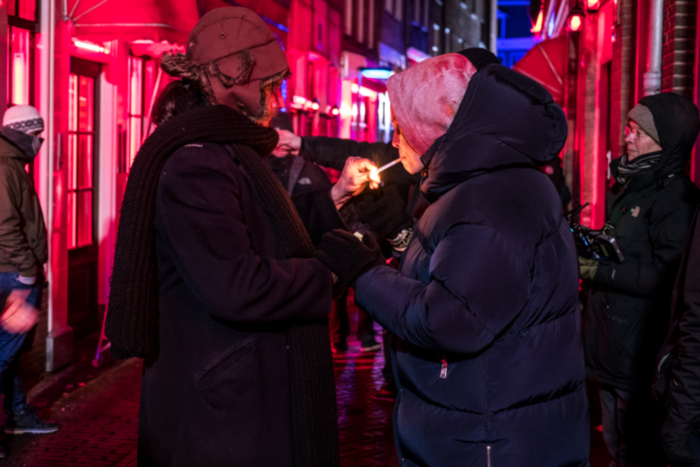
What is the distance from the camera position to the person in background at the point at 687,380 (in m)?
2.65

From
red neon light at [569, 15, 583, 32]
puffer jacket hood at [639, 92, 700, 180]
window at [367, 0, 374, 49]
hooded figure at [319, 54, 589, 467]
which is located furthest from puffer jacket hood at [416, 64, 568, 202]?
window at [367, 0, 374, 49]

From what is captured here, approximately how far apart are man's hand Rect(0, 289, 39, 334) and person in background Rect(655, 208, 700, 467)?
4.15m

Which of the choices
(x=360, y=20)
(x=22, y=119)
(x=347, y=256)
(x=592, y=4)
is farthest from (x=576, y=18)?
(x=347, y=256)

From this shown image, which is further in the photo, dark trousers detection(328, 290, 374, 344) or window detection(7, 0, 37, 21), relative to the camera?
dark trousers detection(328, 290, 374, 344)

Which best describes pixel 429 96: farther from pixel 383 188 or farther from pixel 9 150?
pixel 9 150

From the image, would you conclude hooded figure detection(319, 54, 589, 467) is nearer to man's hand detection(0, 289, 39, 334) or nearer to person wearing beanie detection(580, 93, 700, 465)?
person wearing beanie detection(580, 93, 700, 465)

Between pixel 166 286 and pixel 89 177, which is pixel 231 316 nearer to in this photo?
pixel 166 286

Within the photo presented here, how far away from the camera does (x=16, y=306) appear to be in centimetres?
521

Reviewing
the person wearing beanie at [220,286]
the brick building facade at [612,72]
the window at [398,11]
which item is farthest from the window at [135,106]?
the window at [398,11]

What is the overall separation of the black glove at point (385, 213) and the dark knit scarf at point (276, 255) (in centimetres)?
203

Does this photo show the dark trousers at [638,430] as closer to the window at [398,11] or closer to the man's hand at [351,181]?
the man's hand at [351,181]

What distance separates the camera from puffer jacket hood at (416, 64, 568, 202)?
201 cm

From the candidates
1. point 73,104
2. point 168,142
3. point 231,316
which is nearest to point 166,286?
point 231,316

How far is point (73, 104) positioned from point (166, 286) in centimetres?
608
